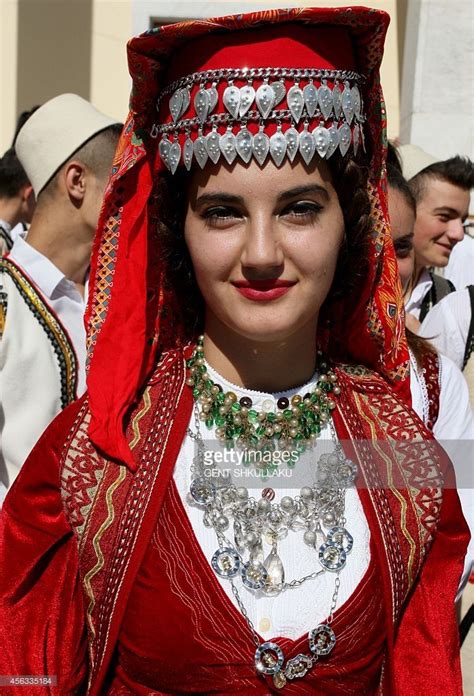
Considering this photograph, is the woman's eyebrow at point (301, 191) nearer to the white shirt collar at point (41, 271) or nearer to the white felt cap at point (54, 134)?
the white shirt collar at point (41, 271)

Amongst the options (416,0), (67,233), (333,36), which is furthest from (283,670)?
(416,0)

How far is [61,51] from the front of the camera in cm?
733

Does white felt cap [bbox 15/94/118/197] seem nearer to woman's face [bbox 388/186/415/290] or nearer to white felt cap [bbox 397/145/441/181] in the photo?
woman's face [bbox 388/186/415/290]

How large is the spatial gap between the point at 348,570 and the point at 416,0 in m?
5.15

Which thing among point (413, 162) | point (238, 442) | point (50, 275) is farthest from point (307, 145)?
point (413, 162)

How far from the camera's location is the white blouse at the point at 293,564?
5.75 ft

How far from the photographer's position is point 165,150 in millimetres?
1789

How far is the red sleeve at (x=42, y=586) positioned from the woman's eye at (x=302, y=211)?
584mm

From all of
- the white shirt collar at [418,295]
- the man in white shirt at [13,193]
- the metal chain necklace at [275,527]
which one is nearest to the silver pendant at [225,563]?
the metal chain necklace at [275,527]

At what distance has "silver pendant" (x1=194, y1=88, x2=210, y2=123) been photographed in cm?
170

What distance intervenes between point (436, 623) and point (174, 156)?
97 centimetres

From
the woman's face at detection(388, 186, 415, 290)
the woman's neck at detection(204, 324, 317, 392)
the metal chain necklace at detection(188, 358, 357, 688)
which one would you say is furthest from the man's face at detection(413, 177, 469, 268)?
the metal chain necklace at detection(188, 358, 357, 688)

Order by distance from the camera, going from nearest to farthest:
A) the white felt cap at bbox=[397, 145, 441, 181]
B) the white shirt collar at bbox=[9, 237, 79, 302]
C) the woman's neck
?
1. the woman's neck
2. the white shirt collar at bbox=[9, 237, 79, 302]
3. the white felt cap at bbox=[397, 145, 441, 181]

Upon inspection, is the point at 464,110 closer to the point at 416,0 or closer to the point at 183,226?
the point at 416,0
